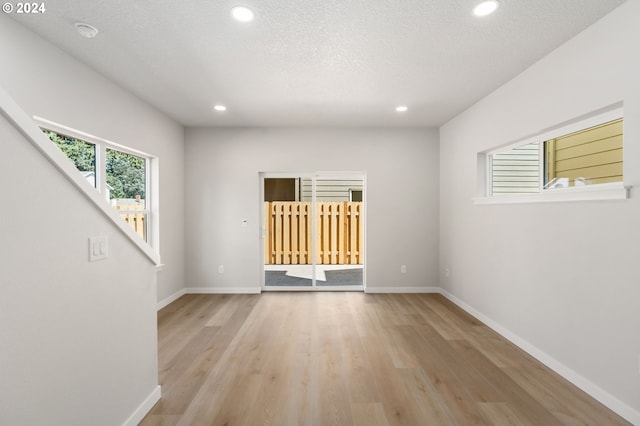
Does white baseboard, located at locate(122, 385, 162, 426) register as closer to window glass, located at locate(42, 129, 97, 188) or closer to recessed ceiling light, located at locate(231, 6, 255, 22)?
window glass, located at locate(42, 129, 97, 188)

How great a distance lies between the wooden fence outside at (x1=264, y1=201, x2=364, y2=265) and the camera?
5074 millimetres

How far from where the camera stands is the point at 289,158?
4797mm

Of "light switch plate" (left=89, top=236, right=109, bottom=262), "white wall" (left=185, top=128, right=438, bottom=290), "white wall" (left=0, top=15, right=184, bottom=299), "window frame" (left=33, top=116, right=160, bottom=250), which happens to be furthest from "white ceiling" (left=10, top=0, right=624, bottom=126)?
"light switch plate" (left=89, top=236, right=109, bottom=262)

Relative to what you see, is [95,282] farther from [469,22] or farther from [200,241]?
[200,241]

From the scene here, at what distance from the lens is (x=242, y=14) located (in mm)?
2002

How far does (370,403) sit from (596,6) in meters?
3.00

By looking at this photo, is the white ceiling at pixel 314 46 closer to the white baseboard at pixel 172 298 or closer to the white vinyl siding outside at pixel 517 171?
the white vinyl siding outside at pixel 517 171

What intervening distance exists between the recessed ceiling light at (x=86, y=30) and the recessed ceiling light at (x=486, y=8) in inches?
105

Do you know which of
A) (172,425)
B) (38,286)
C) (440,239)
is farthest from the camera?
(440,239)

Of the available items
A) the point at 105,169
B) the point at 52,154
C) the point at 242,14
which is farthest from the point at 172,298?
the point at 242,14

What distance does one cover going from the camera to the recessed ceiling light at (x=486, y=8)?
1899 millimetres

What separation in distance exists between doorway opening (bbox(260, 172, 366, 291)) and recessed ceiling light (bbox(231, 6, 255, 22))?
116 inches

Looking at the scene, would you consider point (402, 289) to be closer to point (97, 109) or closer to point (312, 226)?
point (312, 226)

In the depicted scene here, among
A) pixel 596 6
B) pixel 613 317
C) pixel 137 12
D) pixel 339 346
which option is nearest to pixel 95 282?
pixel 137 12
